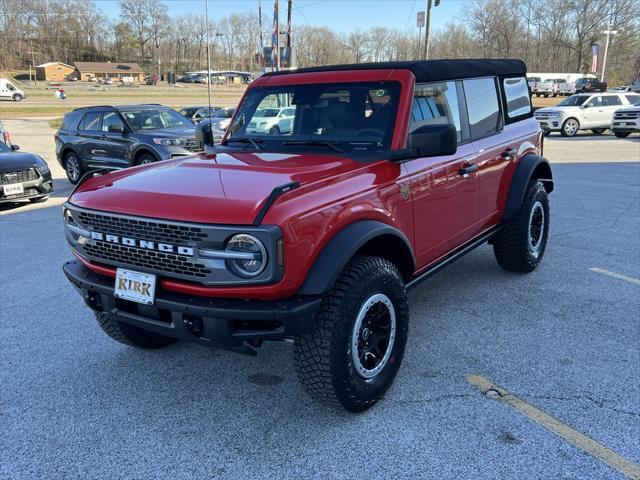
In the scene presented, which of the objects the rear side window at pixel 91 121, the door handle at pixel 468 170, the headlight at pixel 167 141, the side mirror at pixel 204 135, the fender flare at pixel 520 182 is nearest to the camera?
the door handle at pixel 468 170

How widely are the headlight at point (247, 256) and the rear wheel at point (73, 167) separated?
10994mm

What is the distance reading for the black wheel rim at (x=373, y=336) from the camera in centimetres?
303

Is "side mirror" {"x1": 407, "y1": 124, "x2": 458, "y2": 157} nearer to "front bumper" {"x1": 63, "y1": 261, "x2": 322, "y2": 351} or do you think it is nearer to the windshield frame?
the windshield frame

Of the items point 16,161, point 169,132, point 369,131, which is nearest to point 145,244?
point 369,131

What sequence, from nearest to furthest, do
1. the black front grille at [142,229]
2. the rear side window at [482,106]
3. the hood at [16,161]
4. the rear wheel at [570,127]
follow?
the black front grille at [142,229] → the rear side window at [482,106] → the hood at [16,161] → the rear wheel at [570,127]

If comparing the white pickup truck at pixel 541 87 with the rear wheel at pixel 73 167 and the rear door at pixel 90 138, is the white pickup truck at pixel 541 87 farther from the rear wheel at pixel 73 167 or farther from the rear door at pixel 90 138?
the rear wheel at pixel 73 167

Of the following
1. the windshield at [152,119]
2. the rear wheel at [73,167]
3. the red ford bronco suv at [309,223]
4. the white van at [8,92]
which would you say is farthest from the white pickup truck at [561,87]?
the red ford bronco suv at [309,223]

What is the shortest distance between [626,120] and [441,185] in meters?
21.1

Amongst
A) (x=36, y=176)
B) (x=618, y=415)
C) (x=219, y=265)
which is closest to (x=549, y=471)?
(x=618, y=415)

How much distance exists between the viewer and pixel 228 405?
3.30m

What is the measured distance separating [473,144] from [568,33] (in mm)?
101842

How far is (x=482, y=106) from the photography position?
4.66 metres

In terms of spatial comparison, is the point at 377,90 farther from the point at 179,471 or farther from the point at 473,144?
the point at 179,471

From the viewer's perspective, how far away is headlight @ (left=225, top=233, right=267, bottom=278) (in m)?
2.59
